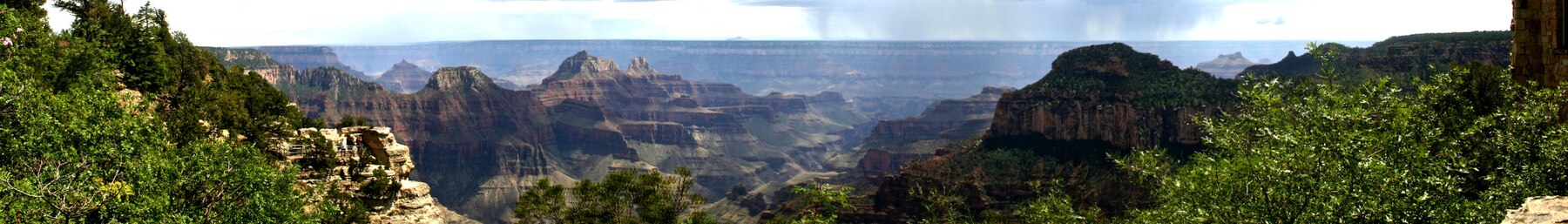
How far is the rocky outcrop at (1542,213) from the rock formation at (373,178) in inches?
1591

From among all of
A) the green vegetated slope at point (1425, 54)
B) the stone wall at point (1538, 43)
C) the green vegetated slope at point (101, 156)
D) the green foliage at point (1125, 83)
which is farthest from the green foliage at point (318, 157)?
the green vegetated slope at point (1425, 54)

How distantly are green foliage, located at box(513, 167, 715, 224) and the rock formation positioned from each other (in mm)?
8741

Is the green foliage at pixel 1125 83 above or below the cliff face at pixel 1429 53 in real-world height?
below

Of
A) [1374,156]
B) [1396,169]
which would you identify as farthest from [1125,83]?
[1396,169]

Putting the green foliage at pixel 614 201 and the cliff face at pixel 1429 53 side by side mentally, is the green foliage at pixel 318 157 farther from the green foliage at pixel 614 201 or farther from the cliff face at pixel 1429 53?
the cliff face at pixel 1429 53

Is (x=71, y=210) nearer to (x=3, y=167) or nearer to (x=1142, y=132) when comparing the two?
(x=3, y=167)

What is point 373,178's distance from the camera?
4878 centimetres

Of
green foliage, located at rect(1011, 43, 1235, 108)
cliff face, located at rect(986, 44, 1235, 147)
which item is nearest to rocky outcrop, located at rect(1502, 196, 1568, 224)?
cliff face, located at rect(986, 44, 1235, 147)

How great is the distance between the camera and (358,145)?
55.7 m

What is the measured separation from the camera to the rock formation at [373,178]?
155 ft

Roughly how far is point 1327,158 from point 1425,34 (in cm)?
15655

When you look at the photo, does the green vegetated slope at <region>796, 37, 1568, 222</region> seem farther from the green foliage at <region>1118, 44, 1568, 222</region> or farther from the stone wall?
the stone wall

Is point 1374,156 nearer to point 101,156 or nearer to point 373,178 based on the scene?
point 101,156

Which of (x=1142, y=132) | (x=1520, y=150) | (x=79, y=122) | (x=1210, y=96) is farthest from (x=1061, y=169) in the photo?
(x=79, y=122)
